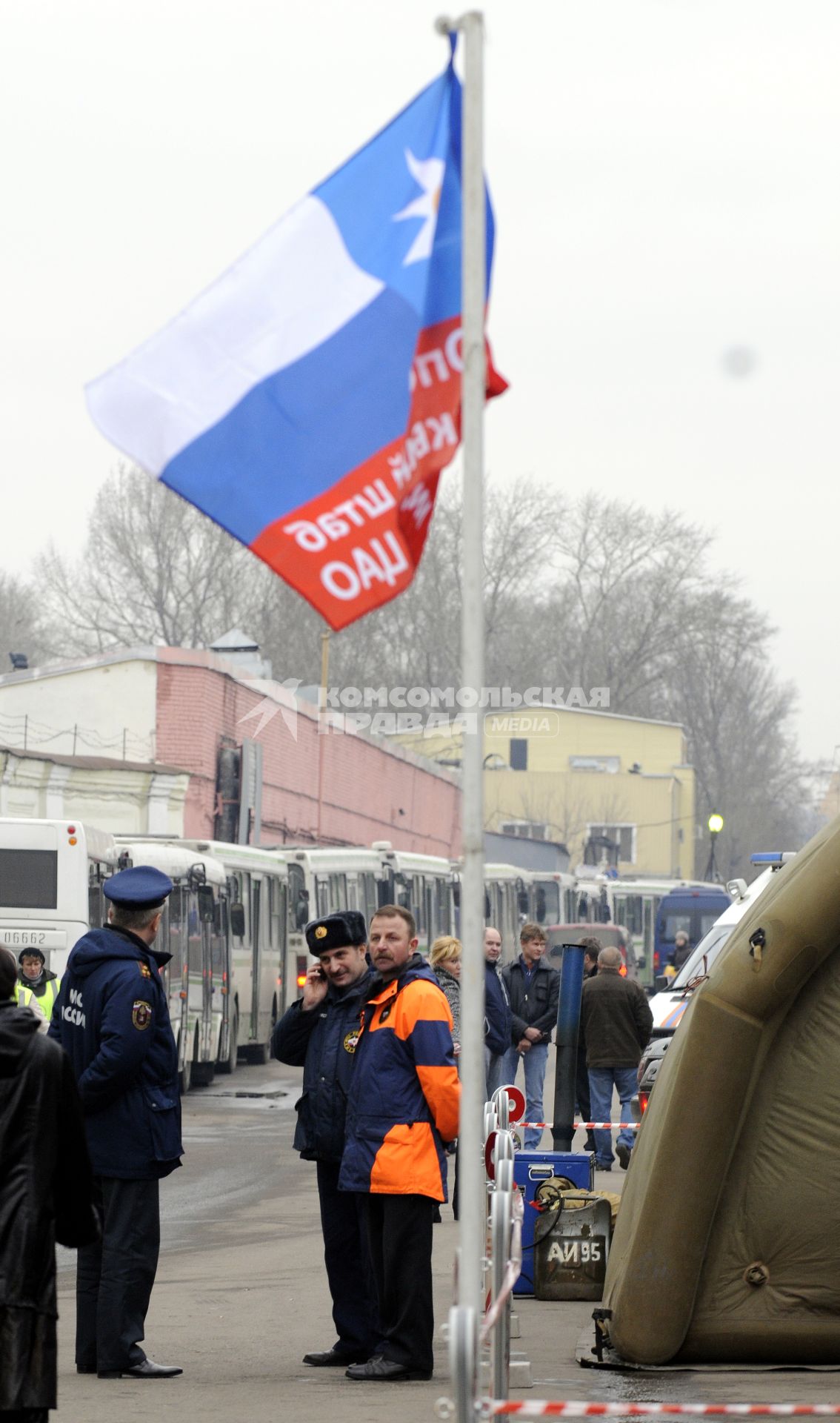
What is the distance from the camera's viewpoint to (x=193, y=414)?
5.79 m

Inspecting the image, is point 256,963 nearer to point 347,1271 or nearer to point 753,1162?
point 347,1271

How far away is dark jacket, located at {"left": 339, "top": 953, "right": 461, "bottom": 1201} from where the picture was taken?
8.39 metres

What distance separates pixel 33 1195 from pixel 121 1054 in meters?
2.57

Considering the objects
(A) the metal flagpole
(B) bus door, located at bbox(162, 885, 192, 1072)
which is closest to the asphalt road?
(A) the metal flagpole

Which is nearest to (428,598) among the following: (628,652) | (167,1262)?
(628,652)

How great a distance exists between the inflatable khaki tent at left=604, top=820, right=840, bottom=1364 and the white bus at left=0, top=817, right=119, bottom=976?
Result: 13694 mm

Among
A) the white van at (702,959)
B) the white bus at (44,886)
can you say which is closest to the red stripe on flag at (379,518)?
the white van at (702,959)

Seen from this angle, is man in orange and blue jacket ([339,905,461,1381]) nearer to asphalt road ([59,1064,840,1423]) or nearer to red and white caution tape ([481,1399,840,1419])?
asphalt road ([59,1064,840,1423])

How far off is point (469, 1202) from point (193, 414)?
2159 millimetres

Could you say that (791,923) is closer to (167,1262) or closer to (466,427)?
(466,427)

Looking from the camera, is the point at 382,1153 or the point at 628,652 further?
the point at 628,652

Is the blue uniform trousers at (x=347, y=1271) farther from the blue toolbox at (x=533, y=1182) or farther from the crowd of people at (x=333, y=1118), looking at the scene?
the blue toolbox at (x=533, y=1182)

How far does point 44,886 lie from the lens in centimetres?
2209

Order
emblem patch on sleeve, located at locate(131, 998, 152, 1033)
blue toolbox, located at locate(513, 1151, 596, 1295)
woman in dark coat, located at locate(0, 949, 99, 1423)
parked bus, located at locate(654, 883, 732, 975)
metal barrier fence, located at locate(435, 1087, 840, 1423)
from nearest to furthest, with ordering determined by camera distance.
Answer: metal barrier fence, located at locate(435, 1087, 840, 1423), woman in dark coat, located at locate(0, 949, 99, 1423), emblem patch on sleeve, located at locate(131, 998, 152, 1033), blue toolbox, located at locate(513, 1151, 596, 1295), parked bus, located at locate(654, 883, 732, 975)
